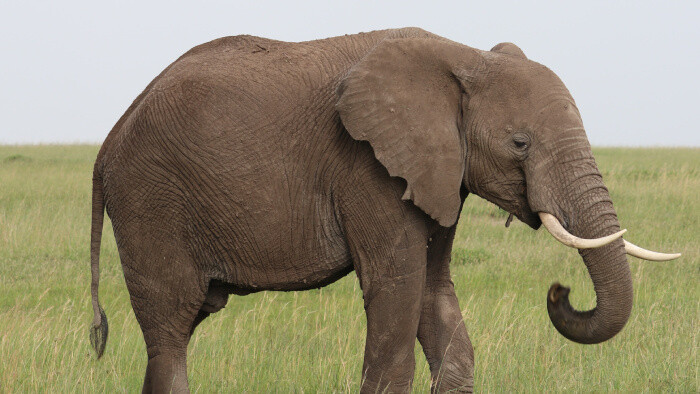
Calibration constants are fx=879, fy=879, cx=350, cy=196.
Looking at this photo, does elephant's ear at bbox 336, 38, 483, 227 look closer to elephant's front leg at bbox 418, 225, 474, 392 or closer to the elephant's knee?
elephant's front leg at bbox 418, 225, 474, 392

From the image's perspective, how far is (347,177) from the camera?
15.1 ft

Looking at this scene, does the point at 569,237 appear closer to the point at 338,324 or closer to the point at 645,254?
the point at 645,254

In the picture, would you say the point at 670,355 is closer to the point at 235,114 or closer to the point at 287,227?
the point at 287,227

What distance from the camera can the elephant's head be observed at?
14.5ft

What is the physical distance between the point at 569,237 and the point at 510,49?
120 cm

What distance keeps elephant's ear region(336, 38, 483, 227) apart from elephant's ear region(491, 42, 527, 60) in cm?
38

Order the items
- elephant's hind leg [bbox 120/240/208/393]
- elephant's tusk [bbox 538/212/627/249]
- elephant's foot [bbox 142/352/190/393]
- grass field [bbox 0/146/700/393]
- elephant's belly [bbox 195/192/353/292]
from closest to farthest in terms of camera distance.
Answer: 1. elephant's tusk [bbox 538/212/627/249]
2. elephant's belly [bbox 195/192/353/292]
3. elephant's hind leg [bbox 120/240/208/393]
4. elephant's foot [bbox 142/352/190/393]
5. grass field [bbox 0/146/700/393]

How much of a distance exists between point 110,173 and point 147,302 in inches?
31.2

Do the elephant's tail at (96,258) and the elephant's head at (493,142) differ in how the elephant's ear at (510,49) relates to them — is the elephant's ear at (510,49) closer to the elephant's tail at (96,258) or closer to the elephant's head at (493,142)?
the elephant's head at (493,142)

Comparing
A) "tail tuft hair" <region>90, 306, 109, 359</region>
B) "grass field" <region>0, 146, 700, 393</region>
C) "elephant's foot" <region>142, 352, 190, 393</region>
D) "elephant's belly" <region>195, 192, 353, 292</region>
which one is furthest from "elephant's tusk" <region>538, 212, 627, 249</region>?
"tail tuft hair" <region>90, 306, 109, 359</region>

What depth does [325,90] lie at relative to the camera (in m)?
4.78

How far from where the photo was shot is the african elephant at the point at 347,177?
4.46 m

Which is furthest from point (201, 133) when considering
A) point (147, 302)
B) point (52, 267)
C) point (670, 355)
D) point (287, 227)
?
point (52, 267)

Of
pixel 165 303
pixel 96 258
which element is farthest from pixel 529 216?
pixel 96 258
